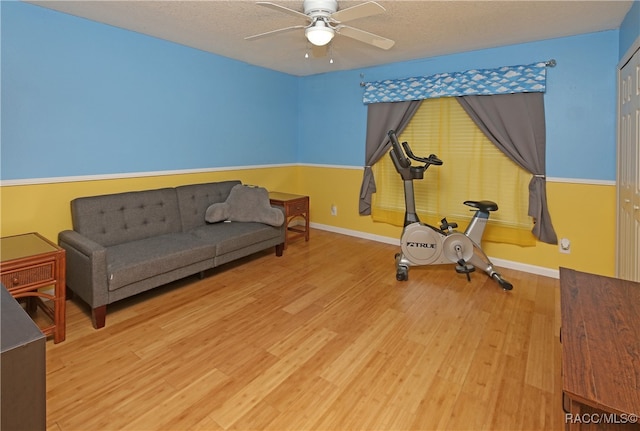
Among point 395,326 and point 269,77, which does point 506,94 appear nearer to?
point 395,326

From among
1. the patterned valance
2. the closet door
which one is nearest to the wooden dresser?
the closet door

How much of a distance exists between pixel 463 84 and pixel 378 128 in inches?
43.6

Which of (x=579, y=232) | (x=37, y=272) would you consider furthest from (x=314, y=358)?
(x=579, y=232)

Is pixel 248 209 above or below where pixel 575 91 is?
below

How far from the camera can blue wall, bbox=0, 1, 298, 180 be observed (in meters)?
2.66

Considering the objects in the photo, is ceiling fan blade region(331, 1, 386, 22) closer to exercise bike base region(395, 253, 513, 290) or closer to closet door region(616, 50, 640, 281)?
closet door region(616, 50, 640, 281)

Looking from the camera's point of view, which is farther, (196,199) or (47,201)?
(196,199)

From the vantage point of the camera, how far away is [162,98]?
3582mm

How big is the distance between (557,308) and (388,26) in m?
2.73

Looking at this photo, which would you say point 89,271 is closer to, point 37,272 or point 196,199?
point 37,272

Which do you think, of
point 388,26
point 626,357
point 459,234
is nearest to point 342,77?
point 388,26

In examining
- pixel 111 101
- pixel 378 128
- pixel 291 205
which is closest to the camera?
pixel 111 101

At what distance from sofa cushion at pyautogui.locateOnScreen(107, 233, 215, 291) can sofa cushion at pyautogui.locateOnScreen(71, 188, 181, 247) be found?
0.12 meters

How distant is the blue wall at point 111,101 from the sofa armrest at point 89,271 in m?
0.78
